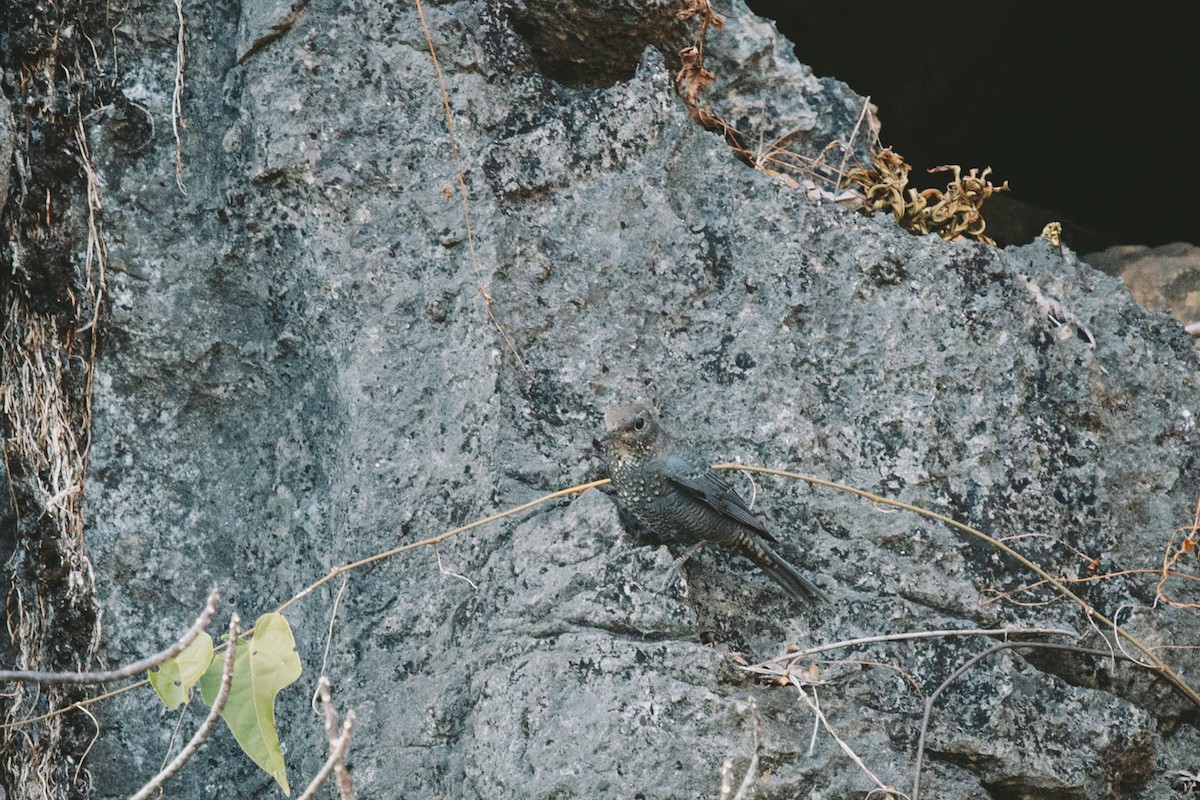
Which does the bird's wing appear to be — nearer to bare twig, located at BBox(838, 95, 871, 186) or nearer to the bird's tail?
the bird's tail

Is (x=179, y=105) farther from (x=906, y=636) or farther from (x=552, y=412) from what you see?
(x=906, y=636)

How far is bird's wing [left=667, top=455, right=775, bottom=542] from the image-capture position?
2941 mm

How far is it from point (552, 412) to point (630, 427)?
378mm

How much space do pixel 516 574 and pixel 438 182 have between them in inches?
44.5

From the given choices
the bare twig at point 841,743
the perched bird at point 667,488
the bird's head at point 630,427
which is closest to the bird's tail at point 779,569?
the perched bird at point 667,488

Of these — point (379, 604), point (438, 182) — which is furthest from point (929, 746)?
point (438, 182)

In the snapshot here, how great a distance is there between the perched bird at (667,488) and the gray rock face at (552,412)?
0.09 metres

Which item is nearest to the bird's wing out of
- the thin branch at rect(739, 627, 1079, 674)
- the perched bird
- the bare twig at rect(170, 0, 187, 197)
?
the perched bird

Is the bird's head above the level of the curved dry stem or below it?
above

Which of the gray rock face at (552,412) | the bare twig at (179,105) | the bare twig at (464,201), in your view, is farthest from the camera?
the bare twig at (179,105)

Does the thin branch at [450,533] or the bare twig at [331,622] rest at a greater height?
the thin branch at [450,533]

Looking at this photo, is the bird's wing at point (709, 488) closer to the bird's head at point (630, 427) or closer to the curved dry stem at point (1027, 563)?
the bird's head at point (630, 427)

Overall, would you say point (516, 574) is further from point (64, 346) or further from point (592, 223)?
point (64, 346)

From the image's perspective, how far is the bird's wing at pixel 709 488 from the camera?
9.65 feet
